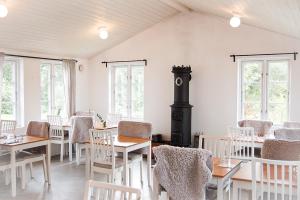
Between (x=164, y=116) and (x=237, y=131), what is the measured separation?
8.43ft

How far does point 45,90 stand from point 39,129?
239 cm

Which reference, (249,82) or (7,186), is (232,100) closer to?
(249,82)

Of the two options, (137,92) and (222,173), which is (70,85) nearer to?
→ (137,92)

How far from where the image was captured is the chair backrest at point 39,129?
475 centimetres

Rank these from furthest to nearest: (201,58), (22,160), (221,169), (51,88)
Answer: (51,88), (201,58), (22,160), (221,169)

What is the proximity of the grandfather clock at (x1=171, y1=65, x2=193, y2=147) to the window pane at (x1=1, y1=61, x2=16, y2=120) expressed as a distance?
123 inches

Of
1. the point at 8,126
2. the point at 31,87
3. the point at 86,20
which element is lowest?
the point at 8,126

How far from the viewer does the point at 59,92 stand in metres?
7.38

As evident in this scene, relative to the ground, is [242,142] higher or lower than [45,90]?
lower

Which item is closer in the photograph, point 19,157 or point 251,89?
point 19,157

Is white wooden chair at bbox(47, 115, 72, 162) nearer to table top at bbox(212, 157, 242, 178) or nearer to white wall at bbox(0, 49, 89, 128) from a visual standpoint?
white wall at bbox(0, 49, 89, 128)

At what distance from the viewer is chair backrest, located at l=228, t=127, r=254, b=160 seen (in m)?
4.61

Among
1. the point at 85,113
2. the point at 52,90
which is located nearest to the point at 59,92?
the point at 52,90


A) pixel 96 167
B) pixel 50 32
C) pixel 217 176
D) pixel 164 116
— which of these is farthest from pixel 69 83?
pixel 217 176
